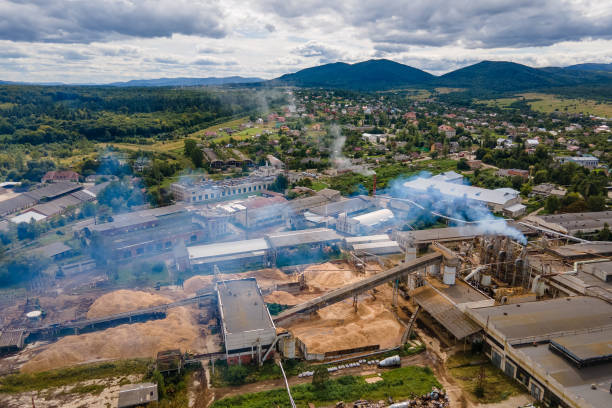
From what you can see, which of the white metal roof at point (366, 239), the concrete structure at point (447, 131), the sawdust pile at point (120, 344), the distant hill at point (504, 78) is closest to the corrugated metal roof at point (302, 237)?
the white metal roof at point (366, 239)

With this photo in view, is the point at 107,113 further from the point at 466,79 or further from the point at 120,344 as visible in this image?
the point at 466,79

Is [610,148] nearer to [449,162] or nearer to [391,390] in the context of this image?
[449,162]

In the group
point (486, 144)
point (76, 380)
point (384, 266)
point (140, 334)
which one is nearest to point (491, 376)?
point (384, 266)

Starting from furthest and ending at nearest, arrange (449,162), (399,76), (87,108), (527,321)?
(399,76) < (87,108) < (449,162) < (527,321)

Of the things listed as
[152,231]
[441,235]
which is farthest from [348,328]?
[152,231]

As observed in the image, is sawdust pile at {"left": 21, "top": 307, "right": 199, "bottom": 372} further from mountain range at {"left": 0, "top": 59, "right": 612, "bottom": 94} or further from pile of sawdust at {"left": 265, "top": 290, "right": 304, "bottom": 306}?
mountain range at {"left": 0, "top": 59, "right": 612, "bottom": 94}

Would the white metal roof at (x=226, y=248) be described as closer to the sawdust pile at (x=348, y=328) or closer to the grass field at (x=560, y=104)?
the sawdust pile at (x=348, y=328)
